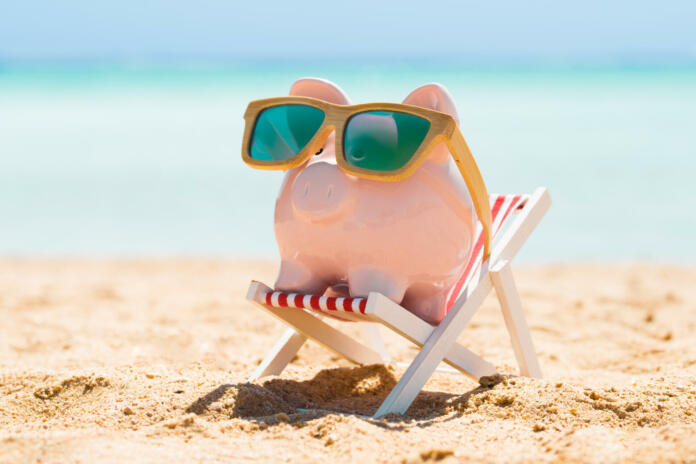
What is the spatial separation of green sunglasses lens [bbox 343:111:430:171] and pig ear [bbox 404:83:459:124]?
148mm

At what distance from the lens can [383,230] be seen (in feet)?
9.80

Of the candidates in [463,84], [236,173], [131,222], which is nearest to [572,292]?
[131,222]

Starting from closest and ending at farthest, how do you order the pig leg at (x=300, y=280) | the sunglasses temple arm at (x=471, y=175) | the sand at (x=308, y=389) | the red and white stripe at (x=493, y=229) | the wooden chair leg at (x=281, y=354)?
the sand at (x=308, y=389), the sunglasses temple arm at (x=471, y=175), the pig leg at (x=300, y=280), the red and white stripe at (x=493, y=229), the wooden chair leg at (x=281, y=354)

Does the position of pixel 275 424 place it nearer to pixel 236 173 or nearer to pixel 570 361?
pixel 570 361

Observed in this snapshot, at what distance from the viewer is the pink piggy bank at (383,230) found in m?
3.00

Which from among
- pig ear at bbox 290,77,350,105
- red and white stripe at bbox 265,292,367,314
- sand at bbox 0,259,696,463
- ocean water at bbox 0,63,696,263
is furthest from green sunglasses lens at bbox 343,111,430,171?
ocean water at bbox 0,63,696,263

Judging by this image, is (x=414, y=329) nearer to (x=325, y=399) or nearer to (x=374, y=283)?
(x=374, y=283)

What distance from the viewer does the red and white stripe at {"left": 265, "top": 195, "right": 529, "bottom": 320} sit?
2.92 metres

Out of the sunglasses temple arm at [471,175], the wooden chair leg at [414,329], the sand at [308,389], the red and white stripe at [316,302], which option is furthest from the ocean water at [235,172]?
the red and white stripe at [316,302]

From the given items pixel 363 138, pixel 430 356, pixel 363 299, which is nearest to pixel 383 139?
pixel 363 138

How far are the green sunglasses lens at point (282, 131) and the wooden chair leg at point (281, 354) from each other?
0.84m

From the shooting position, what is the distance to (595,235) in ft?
30.7

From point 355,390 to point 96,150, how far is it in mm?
15533

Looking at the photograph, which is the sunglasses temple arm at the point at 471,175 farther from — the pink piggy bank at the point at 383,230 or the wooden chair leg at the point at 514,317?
the wooden chair leg at the point at 514,317
